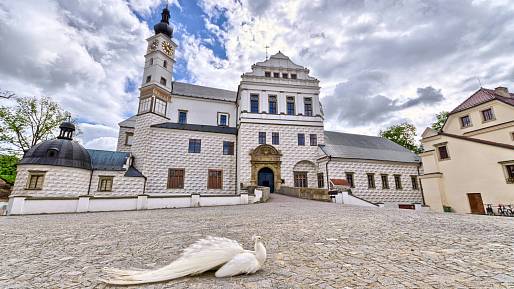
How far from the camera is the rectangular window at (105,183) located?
677 inches

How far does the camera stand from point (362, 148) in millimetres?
23766

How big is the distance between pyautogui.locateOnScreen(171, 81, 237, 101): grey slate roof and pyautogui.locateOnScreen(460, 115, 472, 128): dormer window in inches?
923

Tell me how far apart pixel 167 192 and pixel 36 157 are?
30.5ft

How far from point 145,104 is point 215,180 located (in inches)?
409

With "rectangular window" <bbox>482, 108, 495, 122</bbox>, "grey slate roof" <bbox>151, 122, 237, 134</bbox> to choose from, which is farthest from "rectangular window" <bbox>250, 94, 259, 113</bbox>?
"rectangular window" <bbox>482, 108, 495, 122</bbox>

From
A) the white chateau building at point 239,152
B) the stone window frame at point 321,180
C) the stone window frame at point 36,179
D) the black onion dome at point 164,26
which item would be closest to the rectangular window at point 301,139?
the white chateau building at point 239,152

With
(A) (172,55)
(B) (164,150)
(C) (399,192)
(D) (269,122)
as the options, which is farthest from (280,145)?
(A) (172,55)

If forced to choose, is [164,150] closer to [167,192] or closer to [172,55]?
[167,192]

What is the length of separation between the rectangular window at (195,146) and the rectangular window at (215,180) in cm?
244

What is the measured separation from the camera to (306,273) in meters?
2.58

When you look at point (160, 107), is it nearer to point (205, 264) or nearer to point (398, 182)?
point (205, 264)

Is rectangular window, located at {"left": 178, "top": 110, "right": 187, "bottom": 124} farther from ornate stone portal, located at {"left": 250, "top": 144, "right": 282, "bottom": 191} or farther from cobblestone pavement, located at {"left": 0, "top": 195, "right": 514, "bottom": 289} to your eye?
cobblestone pavement, located at {"left": 0, "top": 195, "right": 514, "bottom": 289}

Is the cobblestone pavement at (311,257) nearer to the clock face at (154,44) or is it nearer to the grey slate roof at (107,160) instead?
the grey slate roof at (107,160)

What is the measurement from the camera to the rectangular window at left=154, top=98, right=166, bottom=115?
21553 millimetres
